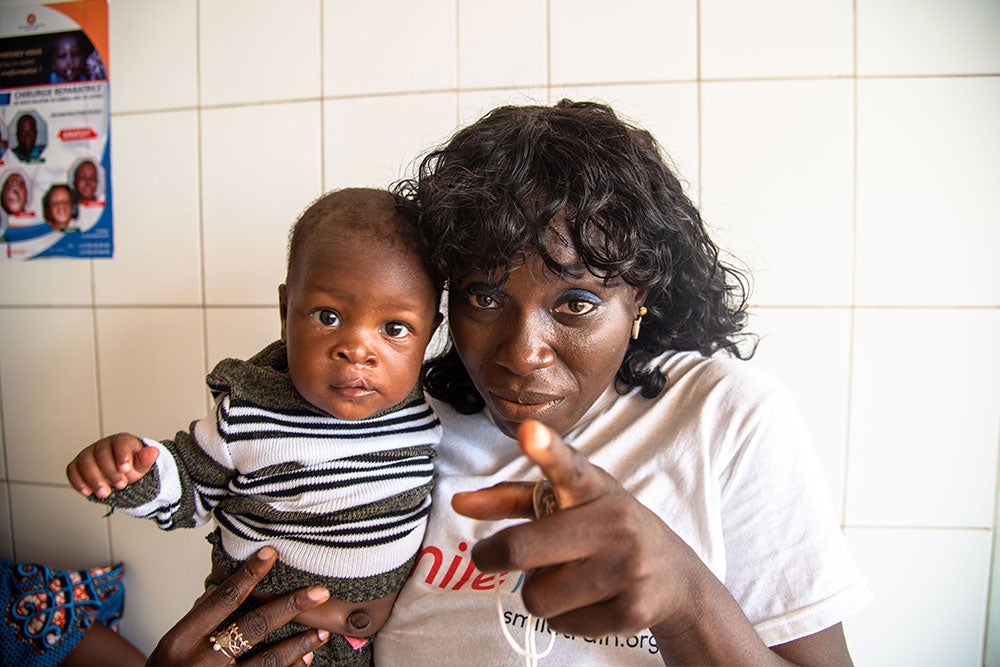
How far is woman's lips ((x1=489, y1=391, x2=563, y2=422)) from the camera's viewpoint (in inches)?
29.3

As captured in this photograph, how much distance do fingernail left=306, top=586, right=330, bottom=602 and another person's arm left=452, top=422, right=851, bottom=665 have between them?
453 millimetres

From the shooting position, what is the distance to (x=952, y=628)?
1.21 m

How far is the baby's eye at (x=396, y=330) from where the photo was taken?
806 millimetres

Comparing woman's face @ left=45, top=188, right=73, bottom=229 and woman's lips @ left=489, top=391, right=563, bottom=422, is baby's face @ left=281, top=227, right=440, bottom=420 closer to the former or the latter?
woman's lips @ left=489, top=391, right=563, bottom=422

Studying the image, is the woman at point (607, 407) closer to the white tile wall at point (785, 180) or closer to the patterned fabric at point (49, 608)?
the white tile wall at point (785, 180)

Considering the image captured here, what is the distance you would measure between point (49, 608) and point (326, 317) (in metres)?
1.19

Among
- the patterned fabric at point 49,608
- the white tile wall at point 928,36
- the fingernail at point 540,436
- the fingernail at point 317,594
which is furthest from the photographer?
the patterned fabric at point 49,608

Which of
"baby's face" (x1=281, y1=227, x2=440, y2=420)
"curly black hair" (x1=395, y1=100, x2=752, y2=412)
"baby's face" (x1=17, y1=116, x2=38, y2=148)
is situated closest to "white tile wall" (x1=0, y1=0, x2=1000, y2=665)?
"baby's face" (x1=17, y1=116, x2=38, y2=148)

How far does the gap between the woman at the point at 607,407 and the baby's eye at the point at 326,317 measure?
0.57 ft

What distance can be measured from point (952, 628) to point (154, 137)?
2.27m

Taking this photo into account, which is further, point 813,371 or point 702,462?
point 813,371

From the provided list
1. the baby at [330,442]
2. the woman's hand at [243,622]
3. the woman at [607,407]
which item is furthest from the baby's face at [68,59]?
the woman's hand at [243,622]

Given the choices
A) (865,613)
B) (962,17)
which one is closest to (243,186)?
(962,17)

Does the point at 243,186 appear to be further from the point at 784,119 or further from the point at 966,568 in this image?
the point at 966,568
